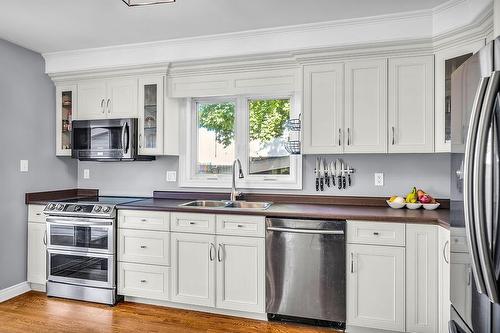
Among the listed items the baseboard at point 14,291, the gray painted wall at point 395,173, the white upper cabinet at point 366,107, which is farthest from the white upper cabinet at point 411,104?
the baseboard at point 14,291

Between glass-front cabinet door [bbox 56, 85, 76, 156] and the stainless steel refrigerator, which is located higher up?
glass-front cabinet door [bbox 56, 85, 76, 156]

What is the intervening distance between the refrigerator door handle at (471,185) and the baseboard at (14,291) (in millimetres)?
3726

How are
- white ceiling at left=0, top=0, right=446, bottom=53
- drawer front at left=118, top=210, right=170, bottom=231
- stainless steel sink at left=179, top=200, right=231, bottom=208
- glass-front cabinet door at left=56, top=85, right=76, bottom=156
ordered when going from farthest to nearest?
glass-front cabinet door at left=56, top=85, right=76, bottom=156 → stainless steel sink at left=179, top=200, right=231, bottom=208 → drawer front at left=118, top=210, right=170, bottom=231 → white ceiling at left=0, top=0, right=446, bottom=53

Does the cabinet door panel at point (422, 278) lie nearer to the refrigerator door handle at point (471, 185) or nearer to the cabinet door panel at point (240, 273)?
the cabinet door panel at point (240, 273)

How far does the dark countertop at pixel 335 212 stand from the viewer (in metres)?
2.53

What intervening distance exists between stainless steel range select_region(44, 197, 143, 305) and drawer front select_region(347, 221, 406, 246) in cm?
204

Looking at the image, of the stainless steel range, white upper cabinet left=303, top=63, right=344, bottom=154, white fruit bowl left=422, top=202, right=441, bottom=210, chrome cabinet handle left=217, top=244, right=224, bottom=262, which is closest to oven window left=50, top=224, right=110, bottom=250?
the stainless steel range

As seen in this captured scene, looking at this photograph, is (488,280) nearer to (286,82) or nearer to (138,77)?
(286,82)

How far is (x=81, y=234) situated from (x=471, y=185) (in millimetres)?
3143

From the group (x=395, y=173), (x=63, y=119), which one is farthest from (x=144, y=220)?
(x=395, y=173)

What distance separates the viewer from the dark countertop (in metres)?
2.53

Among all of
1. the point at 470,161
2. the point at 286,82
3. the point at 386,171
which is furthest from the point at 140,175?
the point at 470,161

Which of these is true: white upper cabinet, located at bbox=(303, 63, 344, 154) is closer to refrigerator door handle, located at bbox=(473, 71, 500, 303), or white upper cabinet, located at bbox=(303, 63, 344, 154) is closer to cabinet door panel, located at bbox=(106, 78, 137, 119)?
cabinet door panel, located at bbox=(106, 78, 137, 119)

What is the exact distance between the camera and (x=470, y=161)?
1190 millimetres
